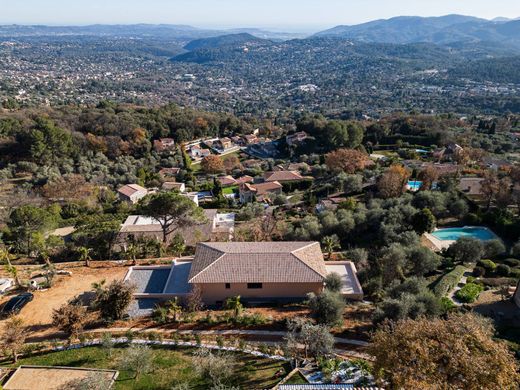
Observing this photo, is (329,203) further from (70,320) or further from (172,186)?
(70,320)

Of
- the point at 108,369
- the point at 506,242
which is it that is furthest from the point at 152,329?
the point at 506,242

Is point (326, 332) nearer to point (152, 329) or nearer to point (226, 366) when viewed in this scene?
point (226, 366)

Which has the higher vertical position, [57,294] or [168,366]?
[168,366]

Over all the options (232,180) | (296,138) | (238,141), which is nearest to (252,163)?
(296,138)

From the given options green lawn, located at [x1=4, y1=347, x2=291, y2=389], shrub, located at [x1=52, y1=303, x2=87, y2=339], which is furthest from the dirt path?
green lawn, located at [x1=4, y1=347, x2=291, y2=389]

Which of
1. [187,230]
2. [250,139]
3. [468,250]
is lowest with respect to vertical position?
[250,139]

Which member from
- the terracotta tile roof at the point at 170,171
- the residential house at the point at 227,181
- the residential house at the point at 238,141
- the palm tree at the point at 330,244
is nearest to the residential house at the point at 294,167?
the residential house at the point at 227,181
